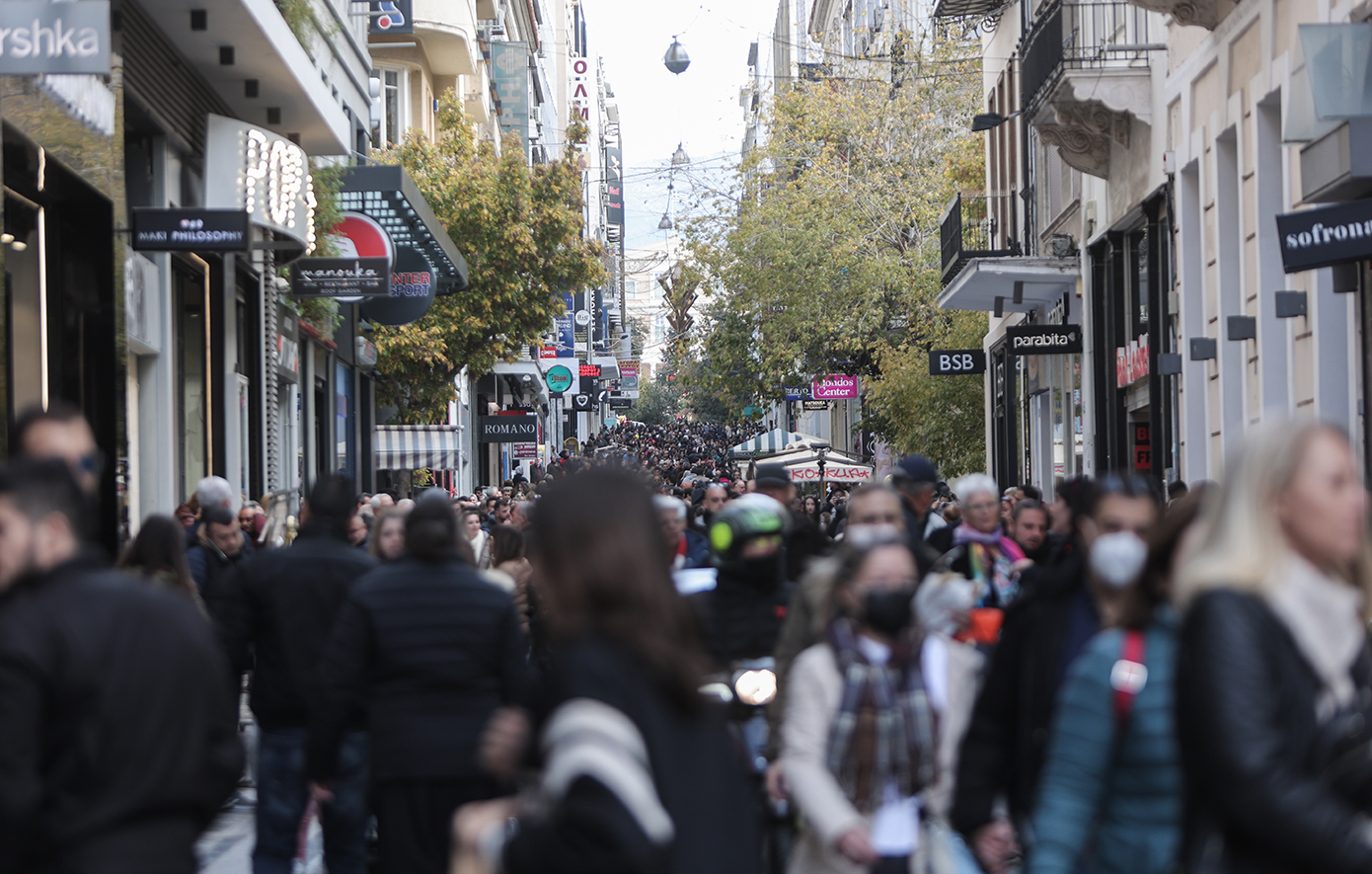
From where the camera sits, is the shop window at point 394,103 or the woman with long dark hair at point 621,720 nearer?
the woman with long dark hair at point 621,720

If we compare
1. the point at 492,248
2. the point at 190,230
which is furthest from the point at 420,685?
the point at 492,248

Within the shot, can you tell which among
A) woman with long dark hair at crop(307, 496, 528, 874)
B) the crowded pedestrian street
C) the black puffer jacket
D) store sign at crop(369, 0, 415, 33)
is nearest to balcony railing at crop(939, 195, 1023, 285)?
the crowded pedestrian street

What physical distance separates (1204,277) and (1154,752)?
14476mm

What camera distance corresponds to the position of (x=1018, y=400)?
1174 inches

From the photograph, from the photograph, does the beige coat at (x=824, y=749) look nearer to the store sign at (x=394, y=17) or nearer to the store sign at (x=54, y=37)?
the store sign at (x=54, y=37)

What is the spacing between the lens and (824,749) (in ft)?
16.3

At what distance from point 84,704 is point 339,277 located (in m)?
19.3

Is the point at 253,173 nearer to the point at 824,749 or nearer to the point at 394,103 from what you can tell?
the point at 824,749

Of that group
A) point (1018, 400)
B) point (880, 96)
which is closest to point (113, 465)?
point (1018, 400)

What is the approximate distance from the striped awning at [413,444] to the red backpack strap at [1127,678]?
29.7 m

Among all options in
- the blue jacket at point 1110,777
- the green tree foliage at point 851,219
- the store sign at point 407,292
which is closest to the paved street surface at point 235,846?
the blue jacket at point 1110,777

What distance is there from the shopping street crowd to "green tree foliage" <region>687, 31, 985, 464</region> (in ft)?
103

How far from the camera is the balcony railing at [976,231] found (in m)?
26.5

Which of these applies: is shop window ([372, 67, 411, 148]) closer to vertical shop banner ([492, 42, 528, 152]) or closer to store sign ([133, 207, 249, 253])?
vertical shop banner ([492, 42, 528, 152])
